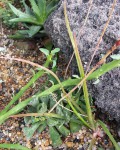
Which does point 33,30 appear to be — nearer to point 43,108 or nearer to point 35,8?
point 35,8

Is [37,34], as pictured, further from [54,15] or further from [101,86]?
[101,86]

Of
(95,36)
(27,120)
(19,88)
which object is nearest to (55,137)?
(27,120)

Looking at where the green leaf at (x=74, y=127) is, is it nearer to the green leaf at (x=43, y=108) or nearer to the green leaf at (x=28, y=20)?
the green leaf at (x=43, y=108)

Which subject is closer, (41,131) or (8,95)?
(41,131)

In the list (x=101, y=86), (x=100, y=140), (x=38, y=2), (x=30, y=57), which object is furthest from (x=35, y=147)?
(x=38, y=2)

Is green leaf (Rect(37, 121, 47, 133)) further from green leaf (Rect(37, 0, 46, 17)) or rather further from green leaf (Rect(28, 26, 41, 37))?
green leaf (Rect(37, 0, 46, 17))

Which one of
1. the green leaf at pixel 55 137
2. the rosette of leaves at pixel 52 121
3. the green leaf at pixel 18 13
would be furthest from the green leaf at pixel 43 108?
the green leaf at pixel 18 13

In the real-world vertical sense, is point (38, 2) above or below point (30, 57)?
above
